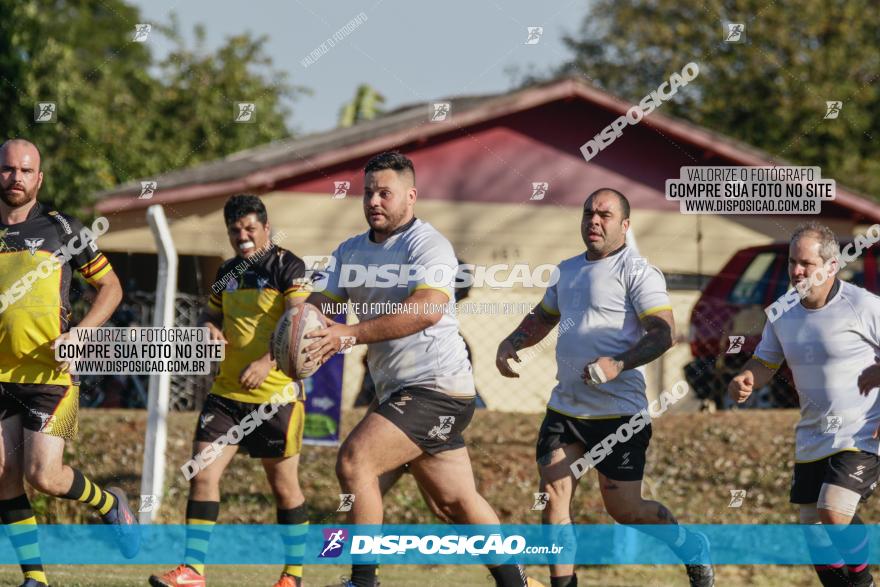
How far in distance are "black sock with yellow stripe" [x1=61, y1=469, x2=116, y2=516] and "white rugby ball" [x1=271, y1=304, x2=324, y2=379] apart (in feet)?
5.59

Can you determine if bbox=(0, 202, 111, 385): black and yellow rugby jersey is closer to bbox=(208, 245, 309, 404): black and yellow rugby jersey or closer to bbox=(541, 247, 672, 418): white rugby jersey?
bbox=(208, 245, 309, 404): black and yellow rugby jersey

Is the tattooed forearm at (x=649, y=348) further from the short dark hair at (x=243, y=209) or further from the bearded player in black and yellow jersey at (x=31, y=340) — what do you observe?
the bearded player in black and yellow jersey at (x=31, y=340)

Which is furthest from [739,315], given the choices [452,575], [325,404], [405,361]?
[405,361]

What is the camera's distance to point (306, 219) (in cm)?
1633

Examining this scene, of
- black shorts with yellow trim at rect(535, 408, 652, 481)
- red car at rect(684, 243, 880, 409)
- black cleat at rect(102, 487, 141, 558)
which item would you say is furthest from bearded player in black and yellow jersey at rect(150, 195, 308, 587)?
red car at rect(684, 243, 880, 409)

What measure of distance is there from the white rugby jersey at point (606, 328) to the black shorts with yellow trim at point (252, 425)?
1.65m

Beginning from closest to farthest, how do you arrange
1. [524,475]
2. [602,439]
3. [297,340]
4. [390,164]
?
[297,340]
[390,164]
[602,439]
[524,475]

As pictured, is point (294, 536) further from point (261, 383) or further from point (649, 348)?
point (649, 348)

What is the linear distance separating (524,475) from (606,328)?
3.84 metres

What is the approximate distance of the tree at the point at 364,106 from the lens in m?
28.8

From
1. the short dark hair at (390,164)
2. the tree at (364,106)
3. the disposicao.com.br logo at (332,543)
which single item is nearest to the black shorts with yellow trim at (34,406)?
the disposicao.com.br logo at (332,543)

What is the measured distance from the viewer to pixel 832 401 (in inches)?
279

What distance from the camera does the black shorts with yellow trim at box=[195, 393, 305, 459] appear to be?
7.68 m

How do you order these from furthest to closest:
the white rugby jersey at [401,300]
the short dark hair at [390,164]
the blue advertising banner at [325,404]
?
the blue advertising banner at [325,404]
the short dark hair at [390,164]
the white rugby jersey at [401,300]
